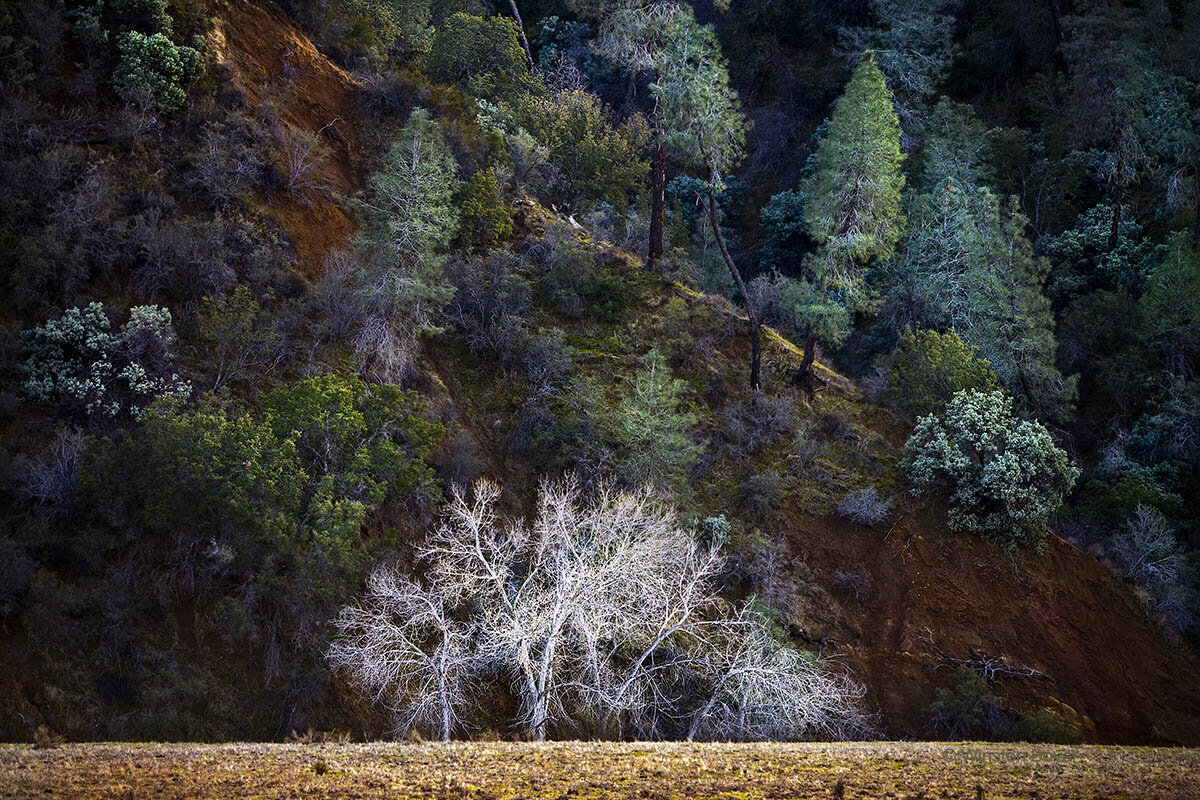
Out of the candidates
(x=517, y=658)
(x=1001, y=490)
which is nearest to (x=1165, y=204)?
(x=1001, y=490)

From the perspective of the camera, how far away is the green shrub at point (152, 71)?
1069 inches

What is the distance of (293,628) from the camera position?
21.6 m

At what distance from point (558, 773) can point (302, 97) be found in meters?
26.3

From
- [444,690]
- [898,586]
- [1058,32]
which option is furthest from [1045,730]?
[1058,32]

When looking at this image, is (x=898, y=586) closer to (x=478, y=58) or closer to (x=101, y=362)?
(x=101, y=362)

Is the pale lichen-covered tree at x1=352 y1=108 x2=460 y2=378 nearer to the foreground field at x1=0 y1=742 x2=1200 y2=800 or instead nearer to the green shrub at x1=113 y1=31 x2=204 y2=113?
the green shrub at x1=113 y1=31 x2=204 y2=113

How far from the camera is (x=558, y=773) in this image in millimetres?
11914

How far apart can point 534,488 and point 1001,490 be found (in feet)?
42.4

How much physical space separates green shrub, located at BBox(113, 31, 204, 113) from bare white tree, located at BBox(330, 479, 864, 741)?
14.9 m

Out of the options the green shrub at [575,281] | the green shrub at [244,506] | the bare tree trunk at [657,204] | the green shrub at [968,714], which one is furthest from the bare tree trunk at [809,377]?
the green shrub at [244,506]

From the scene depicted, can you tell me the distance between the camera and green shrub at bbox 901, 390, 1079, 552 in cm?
2722

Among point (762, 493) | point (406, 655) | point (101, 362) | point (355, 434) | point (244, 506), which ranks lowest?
point (406, 655)

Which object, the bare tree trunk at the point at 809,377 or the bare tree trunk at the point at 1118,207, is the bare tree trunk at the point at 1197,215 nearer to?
the bare tree trunk at the point at 1118,207

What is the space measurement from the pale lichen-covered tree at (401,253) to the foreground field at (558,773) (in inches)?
537
